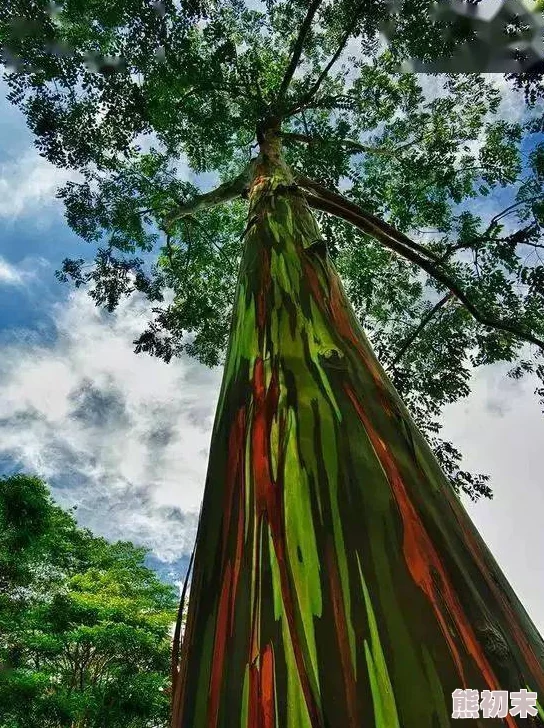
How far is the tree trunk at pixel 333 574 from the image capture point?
0.55m

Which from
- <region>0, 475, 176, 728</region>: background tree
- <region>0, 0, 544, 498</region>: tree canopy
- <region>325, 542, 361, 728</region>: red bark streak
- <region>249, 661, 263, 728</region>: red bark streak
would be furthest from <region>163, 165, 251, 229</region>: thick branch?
<region>0, 475, 176, 728</region>: background tree

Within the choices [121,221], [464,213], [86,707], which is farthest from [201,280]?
[86,707]

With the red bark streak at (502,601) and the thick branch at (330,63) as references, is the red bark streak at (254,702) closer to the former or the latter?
the red bark streak at (502,601)

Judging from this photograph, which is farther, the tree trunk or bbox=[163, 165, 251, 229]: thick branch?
bbox=[163, 165, 251, 229]: thick branch

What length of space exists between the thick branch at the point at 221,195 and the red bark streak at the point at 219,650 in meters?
3.01

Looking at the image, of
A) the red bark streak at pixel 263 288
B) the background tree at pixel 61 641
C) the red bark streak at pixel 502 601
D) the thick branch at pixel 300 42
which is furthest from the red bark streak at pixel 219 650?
the background tree at pixel 61 641

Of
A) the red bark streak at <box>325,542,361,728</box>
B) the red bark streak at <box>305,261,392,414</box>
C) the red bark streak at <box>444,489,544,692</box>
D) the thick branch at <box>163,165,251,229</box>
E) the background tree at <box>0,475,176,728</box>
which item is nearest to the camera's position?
the red bark streak at <box>325,542,361,728</box>

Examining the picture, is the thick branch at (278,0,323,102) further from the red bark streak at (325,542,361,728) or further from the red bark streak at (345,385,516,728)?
the red bark streak at (325,542,361,728)

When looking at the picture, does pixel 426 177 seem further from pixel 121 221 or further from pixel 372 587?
pixel 372 587

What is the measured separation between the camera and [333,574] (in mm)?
649

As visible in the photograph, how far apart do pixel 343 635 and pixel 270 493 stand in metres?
0.26

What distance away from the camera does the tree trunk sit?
1.80ft

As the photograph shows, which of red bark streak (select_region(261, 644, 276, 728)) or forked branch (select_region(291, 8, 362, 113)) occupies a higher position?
forked branch (select_region(291, 8, 362, 113))

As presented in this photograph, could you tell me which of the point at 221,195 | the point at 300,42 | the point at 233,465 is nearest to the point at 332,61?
the point at 300,42
